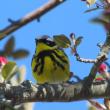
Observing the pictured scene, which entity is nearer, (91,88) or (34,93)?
(34,93)

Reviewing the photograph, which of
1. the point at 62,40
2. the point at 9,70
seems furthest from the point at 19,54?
the point at 62,40

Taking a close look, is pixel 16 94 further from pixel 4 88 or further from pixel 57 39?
pixel 57 39

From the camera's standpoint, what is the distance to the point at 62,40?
1491 mm

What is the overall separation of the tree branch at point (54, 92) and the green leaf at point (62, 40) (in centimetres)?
21

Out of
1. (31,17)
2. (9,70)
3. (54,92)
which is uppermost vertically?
(31,17)

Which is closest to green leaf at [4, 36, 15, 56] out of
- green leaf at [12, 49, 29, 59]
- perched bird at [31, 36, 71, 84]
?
green leaf at [12, 49, 29, 59]

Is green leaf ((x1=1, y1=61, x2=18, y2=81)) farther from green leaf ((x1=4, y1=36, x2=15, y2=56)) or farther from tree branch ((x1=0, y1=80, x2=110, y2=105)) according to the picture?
green leaf ((x1=4, y1=36, x2=15, y2=56))

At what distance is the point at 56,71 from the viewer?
2920mm

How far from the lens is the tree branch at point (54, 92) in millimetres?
1300

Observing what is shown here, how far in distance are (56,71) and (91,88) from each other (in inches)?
56.3

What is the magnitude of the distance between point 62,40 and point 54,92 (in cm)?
27

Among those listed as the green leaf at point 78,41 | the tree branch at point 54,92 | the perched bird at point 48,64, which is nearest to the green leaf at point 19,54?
the tree branch at point 54,92

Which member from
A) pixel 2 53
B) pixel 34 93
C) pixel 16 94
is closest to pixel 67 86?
Answer: pixel 34 93

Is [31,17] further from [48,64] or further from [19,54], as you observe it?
[48,64]
